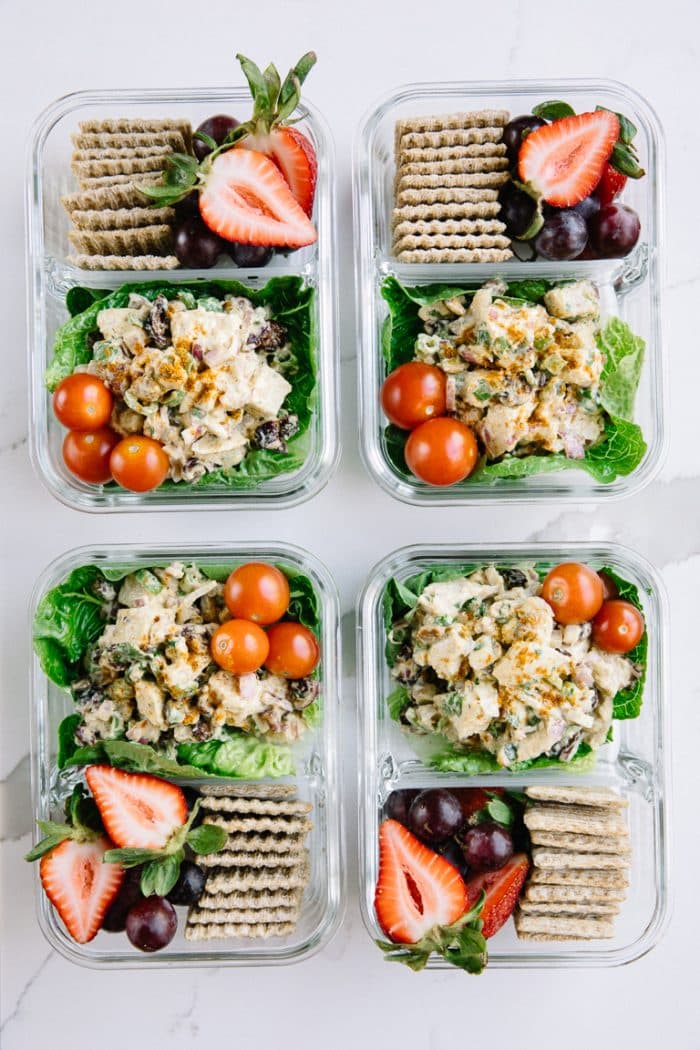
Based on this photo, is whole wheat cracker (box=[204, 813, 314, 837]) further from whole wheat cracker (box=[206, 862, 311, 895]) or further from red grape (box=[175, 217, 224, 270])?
red grape (box=[175, 217, 224, 270])

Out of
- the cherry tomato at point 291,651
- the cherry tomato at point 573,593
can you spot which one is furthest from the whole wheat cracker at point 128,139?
the cherry tomato at point 573,593

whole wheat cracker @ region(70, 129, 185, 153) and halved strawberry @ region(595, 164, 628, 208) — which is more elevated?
whole wheat cracker @ region(70, 129, 185, 153)

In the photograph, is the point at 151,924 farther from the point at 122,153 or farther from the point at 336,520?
the point at 122,153

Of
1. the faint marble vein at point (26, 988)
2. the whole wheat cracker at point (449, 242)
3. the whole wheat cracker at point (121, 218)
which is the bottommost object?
the faint marble vein at point (26, 988)

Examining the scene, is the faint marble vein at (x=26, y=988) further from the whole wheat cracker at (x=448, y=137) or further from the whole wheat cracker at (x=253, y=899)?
the whole wheat cracker at (x=448, y=137)

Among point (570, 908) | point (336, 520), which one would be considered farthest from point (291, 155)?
point (570, 908)

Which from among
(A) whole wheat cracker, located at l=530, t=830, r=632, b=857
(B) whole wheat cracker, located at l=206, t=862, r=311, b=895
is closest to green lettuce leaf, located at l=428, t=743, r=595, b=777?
(A) whole wheat cracker, located at l=530, t=830, r=632, b=857
